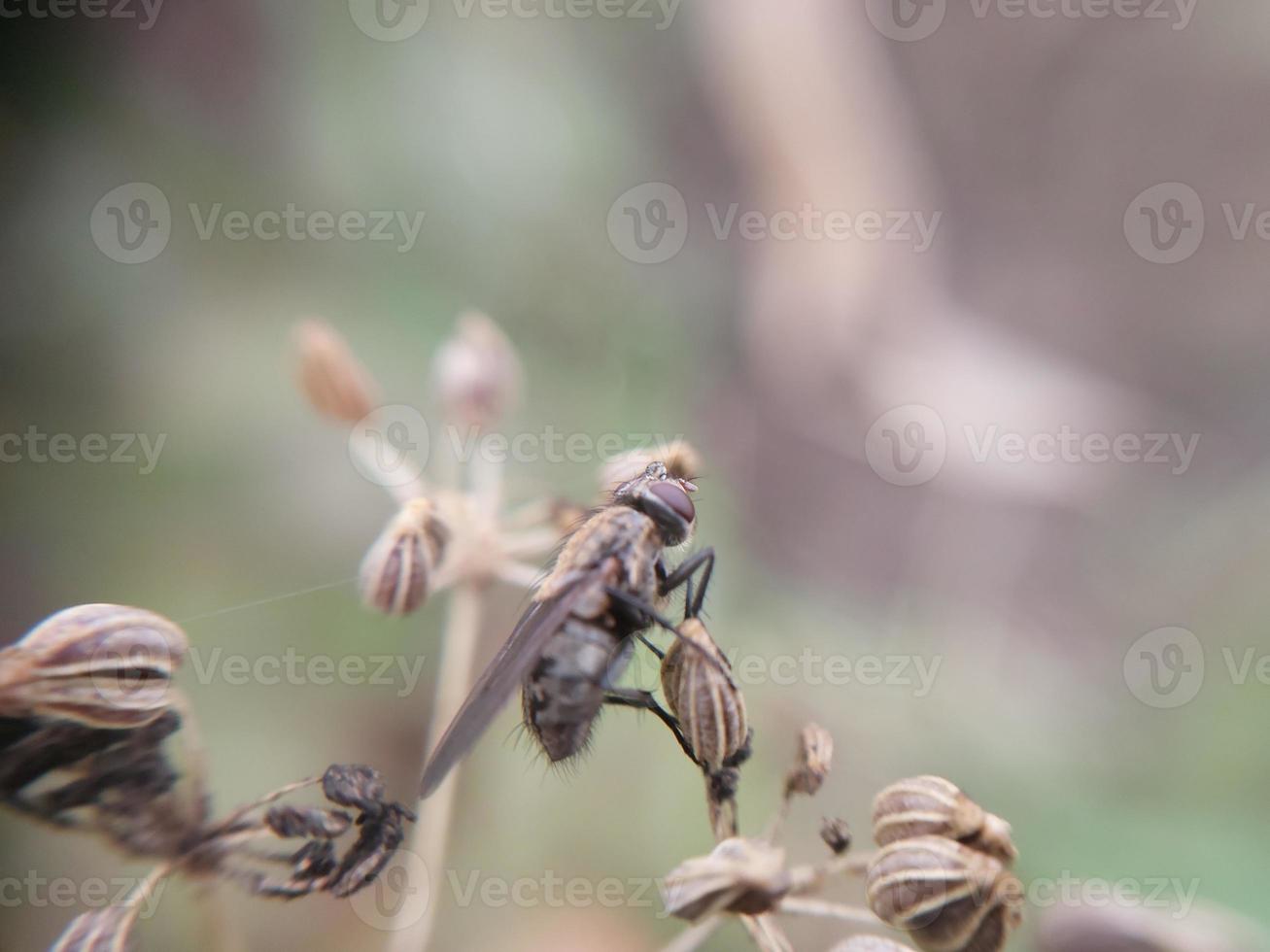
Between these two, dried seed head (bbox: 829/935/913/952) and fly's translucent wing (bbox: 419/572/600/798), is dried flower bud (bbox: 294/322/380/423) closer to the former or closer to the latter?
fly's translucent wing (bbox: 419/572/600/798)

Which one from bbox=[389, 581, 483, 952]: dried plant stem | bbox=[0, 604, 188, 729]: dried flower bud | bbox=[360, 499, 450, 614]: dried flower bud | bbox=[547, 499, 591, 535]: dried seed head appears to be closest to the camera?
bbox=[0, 604, 188, 729]: dried flower bud

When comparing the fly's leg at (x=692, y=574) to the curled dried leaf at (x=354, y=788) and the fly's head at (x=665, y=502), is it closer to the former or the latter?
the fly's head at (x=665, y=502)

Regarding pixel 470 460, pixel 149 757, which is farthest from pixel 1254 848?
pixel 149 757

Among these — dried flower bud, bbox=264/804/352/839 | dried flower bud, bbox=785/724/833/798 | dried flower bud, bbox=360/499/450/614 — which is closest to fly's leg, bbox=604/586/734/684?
dried flower bud, bbox=785/724/833/798

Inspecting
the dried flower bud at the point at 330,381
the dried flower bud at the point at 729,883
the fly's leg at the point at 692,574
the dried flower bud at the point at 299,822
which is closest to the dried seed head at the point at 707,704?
the dried flower bud at the point at 729,883

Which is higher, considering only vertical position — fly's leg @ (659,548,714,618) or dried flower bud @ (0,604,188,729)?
fly's leg @ (659,548,714,618)

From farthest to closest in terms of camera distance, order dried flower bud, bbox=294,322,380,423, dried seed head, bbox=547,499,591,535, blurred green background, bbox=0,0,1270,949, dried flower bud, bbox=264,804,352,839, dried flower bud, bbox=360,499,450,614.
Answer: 1. blurred green background, bbox=0,0,1270,949
2. dried flower bud, bbox=294,322,380,423
3. dried seed head, bbox=547,499,591,535
4. dried flower bud, bbox=360,499,450,614
5. dried flower bud, bbox=264,804,352,839

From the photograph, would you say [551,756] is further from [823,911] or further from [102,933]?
[102,933]
